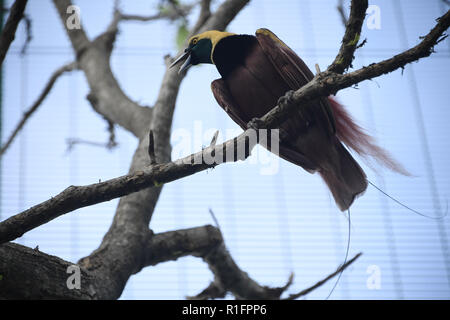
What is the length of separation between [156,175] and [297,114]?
953 millimetres

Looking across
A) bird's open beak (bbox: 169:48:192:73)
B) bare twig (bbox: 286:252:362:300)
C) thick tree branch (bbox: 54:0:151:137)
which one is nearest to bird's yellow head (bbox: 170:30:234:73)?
bird's open beak (bbox: 169:48:192:73)

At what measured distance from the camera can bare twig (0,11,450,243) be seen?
169 cm

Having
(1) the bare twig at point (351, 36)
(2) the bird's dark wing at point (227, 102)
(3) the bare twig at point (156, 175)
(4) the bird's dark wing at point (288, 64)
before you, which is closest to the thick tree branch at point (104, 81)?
(2) the bird's dark wing at point (227, 102)

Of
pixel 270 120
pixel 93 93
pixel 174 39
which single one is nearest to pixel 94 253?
pixel 270 120

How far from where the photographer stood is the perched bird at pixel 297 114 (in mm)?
2430

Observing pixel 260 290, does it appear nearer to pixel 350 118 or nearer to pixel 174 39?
pixel 350 118

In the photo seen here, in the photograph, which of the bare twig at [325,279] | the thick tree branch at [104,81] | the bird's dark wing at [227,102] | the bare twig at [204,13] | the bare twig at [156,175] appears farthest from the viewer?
the bare twig at [204,13]

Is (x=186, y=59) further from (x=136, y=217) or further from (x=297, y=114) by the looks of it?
(x=136, y=217)

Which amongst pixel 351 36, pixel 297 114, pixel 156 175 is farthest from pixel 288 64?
pixel 156 175

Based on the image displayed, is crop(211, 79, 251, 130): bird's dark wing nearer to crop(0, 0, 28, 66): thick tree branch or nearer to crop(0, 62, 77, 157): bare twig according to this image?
crop(0, 0, 28, 66): thick tree branch

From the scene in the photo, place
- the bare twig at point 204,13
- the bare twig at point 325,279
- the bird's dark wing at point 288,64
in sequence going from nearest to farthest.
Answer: the bare twig at point 325,279
the bird's dark wing at point 288,64
the bare twig at point 204,13

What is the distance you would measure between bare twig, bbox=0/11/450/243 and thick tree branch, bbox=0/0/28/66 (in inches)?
33.4

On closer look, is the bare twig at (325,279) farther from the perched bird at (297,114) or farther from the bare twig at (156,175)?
the bare twig at (156,175)

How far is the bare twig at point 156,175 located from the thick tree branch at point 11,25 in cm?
85
